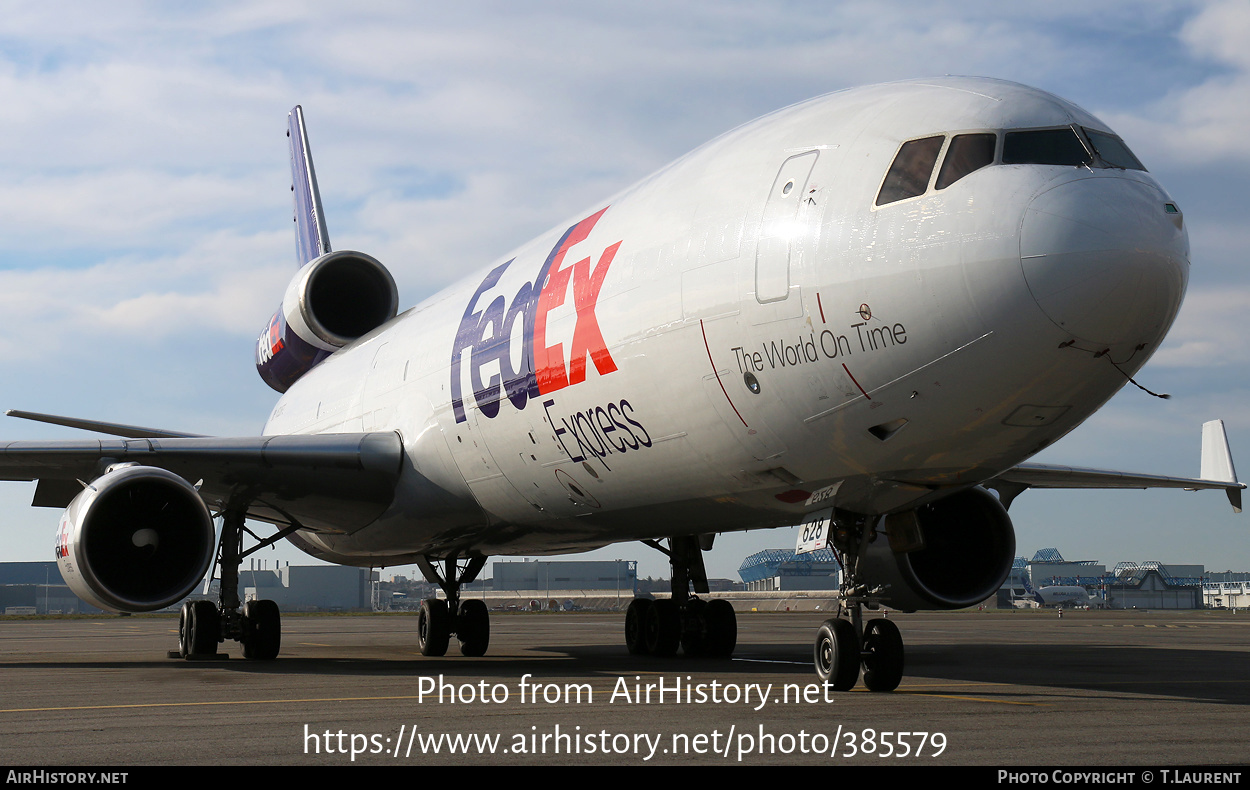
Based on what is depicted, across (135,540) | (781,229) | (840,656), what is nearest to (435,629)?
(135,540)

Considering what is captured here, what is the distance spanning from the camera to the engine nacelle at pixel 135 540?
12.1 metres

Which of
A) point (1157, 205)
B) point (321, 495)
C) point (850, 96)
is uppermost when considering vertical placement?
point (850, 96)

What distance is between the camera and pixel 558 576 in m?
121

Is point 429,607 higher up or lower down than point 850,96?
lower down

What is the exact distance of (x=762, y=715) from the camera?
765 cm

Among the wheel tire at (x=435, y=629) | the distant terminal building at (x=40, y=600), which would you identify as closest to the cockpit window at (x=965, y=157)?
the wheel tire at (x=435, y=629)

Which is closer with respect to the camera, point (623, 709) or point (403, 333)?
point (623, 709)

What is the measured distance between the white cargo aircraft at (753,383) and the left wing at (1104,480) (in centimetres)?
21

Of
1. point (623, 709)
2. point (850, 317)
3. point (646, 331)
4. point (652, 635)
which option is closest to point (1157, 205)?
point (850, 317)

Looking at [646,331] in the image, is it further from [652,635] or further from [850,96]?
[652,635]

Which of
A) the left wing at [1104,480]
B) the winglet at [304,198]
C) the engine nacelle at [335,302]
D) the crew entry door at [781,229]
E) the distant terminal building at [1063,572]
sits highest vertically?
the winglet at [304,198]

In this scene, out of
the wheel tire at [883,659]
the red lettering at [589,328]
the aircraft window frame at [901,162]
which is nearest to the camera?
the aircraft window frame at [901,162]

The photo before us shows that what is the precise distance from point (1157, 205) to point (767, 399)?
283 cm

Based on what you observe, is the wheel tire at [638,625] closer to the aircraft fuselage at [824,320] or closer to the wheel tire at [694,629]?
the wheel tire at [694,629]
